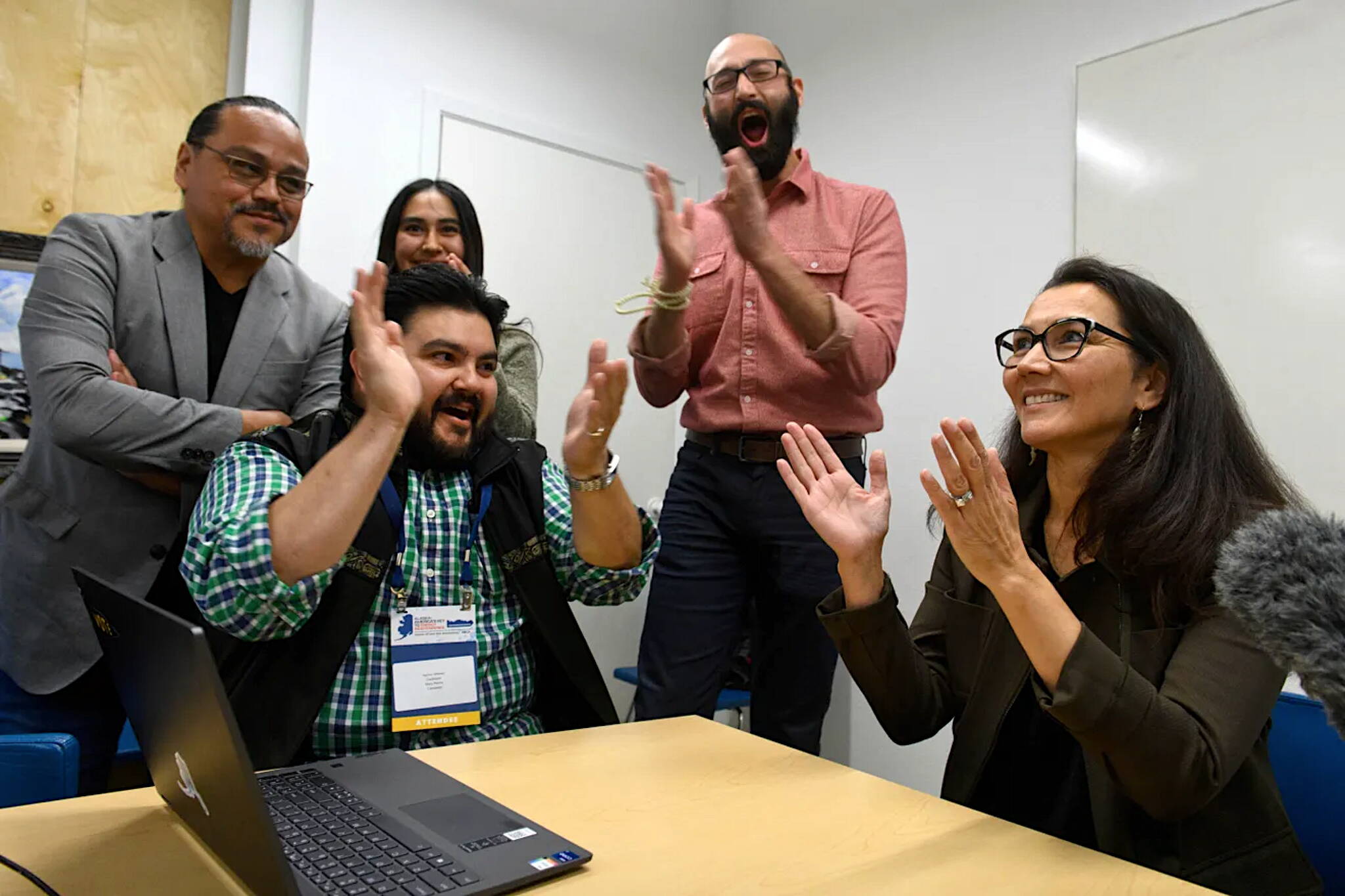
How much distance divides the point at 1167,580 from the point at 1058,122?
238 cm

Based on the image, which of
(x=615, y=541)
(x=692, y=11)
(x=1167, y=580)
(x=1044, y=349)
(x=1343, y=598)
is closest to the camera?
(x=1343, y=598)

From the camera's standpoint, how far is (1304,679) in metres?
0.54

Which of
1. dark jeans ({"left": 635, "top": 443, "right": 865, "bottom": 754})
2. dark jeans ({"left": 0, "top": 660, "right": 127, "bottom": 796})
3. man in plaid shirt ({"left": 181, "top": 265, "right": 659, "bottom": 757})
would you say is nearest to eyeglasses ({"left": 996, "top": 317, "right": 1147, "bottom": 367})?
man in plaid shirt ({"left": 181, "top": 265, "right": 659, "bottom": 757})

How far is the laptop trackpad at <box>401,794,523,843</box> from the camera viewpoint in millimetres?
975

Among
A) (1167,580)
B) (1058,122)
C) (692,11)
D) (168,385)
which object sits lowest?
(1167,580)

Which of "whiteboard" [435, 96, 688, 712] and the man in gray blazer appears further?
"whiteboard" [435, 96, 688, 712]

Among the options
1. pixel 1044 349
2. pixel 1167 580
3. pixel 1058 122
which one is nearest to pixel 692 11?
pixel 1058 122

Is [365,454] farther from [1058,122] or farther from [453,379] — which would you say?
[1058,122]

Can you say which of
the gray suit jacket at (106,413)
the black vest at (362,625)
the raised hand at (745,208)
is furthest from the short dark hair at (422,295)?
the raised hand at (745,208)

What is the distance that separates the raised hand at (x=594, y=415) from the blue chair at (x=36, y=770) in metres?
0.83

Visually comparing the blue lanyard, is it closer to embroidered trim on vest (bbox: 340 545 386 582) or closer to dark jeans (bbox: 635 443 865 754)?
embroidered trim on vest (bbox: 340 545 386 582)

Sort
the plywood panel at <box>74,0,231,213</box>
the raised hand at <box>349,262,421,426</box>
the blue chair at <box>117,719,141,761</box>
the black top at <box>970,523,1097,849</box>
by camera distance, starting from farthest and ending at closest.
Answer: the plywood panel at <box>74,0,231,213</box>
the blue chair at <box>117,719,141,761</box>
the raised hand at <box>349,262,421,426</box>
the black top at <box>970,523,1097,849</box>

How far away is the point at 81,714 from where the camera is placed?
6.18 ft

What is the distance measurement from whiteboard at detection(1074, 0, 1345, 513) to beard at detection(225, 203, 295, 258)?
2423 mm
